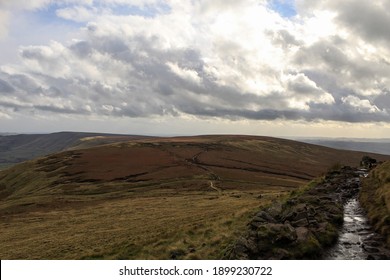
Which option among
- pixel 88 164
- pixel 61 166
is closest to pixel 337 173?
pixel 88 164

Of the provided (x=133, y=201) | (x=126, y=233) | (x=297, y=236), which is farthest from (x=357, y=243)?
(x=133, y=201)

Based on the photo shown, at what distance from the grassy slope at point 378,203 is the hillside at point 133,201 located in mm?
10041

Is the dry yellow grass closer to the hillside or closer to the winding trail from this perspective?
the hillside

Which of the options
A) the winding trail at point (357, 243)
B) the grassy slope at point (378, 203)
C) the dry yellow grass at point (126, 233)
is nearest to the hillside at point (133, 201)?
the dry yellow grass at point (126, 233)

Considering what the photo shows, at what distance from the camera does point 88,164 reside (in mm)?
118438

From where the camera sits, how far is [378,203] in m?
29.0

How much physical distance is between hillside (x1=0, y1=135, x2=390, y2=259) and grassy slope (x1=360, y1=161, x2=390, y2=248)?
395 inches

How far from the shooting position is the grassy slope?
2344 centimetres

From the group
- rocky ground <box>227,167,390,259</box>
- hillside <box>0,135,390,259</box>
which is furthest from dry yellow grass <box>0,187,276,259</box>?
rocky ground <box>227,167,390,259</box>

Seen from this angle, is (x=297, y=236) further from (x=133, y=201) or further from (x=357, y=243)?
(x=133, y=201)

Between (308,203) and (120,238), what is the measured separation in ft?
59.5

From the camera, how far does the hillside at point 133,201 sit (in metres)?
29.0

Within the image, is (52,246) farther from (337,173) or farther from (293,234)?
(337,173)

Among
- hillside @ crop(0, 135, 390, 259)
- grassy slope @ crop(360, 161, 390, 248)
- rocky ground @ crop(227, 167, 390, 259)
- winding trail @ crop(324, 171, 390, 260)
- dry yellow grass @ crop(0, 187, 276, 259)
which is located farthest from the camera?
hillside @ crop(0, 135, 390, 259)
